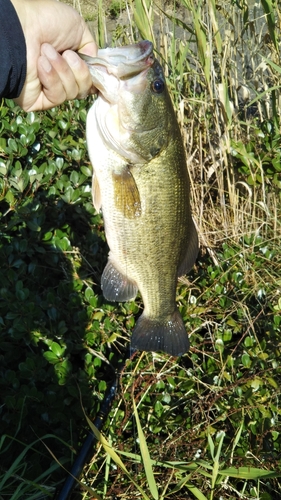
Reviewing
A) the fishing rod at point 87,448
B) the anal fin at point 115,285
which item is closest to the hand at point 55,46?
the anal fin at point 115,285

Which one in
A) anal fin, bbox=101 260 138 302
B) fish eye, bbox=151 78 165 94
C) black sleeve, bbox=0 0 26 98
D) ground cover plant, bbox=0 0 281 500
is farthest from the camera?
ground cover plant, bbox=0 0 281 500

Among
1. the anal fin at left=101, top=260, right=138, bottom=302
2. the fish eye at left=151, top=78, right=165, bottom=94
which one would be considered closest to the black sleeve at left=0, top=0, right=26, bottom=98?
the fish eye at left=151, top=78, right=165, bottom=94

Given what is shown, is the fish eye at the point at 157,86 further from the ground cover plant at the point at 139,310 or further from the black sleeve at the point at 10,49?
the ground cover plant at the point at 139,310

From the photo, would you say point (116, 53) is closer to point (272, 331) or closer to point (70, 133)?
point (272, 331)

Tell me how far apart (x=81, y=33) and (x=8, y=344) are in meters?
1.33

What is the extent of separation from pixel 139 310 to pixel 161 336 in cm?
73

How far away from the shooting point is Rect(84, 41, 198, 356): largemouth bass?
228 cm

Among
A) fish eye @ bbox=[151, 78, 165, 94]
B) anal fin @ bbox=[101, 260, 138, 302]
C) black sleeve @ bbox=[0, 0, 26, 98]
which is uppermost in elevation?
black sleeve @ bbox=[0, 0, 26, 98]

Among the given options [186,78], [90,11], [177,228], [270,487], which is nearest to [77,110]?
[186,78]

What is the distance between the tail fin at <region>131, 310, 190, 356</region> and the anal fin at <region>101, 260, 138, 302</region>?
0.14 meters

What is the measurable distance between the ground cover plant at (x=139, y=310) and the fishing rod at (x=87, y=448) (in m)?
0.05

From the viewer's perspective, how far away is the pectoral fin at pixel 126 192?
91.2 inches

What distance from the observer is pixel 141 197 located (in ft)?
7.81

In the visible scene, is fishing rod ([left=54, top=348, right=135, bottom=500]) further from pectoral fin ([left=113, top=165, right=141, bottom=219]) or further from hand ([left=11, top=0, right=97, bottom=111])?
hand ([left=11, top=0, right=97, bottom=111])
